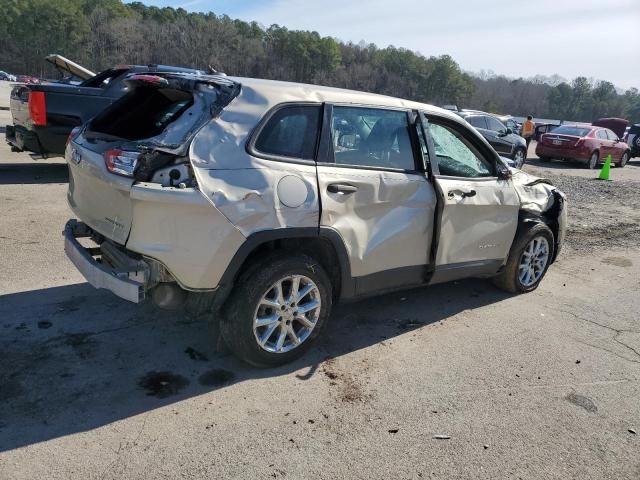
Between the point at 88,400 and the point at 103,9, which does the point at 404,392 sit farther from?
the point at 103,9

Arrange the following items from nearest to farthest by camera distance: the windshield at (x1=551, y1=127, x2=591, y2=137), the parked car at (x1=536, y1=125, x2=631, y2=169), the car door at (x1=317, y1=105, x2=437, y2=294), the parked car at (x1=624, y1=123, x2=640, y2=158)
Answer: the car door at (x1=317, y1=105, x2=437, y2=294) < the parked car at (x1=536, y1=125, x2=631, y2=169) < the windshield at (x1=551, y1=127, x2=591, y2=137) < the parked car at (x1=624, y1=123, x2=640, y2=158)

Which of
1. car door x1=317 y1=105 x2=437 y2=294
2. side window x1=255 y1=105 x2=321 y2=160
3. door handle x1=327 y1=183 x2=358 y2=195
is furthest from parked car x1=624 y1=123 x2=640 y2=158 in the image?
side window x1=255 y1=105 x2=321 y2=160

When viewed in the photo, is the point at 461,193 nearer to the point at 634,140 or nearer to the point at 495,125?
the point at 495,125

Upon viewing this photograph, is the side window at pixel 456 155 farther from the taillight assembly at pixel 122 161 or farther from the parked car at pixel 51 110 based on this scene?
the parked car at pixel 51 110

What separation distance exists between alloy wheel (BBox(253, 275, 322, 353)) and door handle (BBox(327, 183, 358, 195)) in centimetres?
62

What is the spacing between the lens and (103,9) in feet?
335

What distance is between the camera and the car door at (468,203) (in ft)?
14.3

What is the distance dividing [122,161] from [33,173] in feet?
23.6

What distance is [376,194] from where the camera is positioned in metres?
3.85

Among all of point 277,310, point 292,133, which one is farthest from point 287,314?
point 292,133

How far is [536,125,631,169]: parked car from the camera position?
739 inches

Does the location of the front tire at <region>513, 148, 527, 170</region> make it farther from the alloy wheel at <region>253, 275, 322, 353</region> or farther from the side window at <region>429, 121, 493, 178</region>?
the alloy wheel at <region>253, 275, 322, 353</region>

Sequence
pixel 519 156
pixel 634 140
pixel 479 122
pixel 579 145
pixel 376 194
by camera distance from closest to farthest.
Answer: pixel 376 194
pixel 479 122
pixel 519 156
pixel 579 145
pixel 634 140

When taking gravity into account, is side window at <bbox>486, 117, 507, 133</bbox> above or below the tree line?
below
